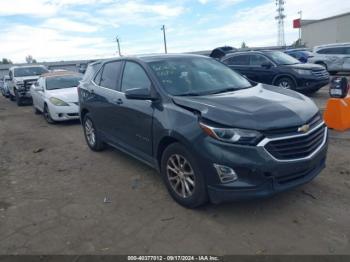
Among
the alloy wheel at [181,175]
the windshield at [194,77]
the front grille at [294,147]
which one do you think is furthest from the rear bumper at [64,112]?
the front grille at [294,147]

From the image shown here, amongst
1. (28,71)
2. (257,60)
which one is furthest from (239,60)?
(28,71)

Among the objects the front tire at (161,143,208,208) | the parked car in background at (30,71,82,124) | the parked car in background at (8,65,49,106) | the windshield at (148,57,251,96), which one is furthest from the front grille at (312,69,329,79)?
the parked car in background at (8,65,49,106)

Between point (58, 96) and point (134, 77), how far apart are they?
5777 mm

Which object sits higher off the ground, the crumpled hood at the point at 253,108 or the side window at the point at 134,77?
the side window at the point at 134,77

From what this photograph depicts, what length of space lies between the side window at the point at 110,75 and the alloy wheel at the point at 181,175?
6.44 ft

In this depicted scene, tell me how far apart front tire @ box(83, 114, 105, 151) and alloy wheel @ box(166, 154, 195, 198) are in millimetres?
2578

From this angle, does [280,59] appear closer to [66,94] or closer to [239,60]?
[239,60]

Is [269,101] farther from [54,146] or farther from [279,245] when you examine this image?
[54,146]

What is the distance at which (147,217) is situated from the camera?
3998 mm

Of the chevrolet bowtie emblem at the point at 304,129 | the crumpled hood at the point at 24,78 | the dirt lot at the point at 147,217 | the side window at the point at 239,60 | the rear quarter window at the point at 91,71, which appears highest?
the rear quarter window at the point at 91,71

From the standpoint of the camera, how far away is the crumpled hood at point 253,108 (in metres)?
3.48

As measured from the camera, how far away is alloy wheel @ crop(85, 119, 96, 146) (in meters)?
6.62

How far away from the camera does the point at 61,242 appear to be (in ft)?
11.7

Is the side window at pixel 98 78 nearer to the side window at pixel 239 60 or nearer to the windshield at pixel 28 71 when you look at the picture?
the side window at pixel 239 60
